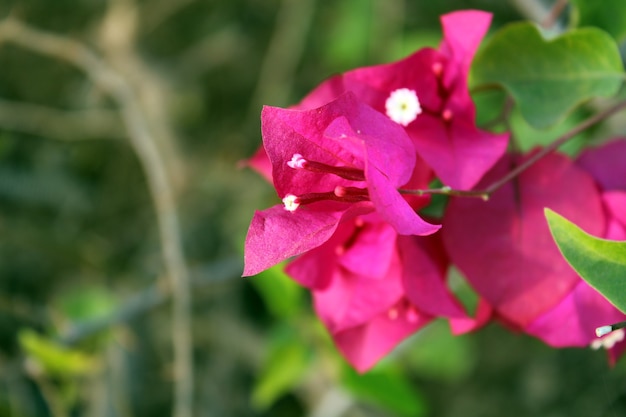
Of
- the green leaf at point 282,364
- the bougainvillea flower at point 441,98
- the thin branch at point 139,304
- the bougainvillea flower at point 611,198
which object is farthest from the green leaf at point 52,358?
the bougainvillea flower at point 611,198

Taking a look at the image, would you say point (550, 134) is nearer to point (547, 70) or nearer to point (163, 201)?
point (547, 70)

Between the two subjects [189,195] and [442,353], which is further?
[189,195]

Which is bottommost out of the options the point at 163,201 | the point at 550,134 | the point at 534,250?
the point at 534,250

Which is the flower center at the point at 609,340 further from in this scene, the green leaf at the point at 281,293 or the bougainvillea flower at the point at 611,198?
the green leaf at the point at 281,293

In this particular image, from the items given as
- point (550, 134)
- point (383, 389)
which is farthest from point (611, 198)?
point (383, 389)

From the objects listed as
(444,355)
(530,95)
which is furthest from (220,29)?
(530,95)

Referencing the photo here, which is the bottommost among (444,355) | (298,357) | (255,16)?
(444,355)

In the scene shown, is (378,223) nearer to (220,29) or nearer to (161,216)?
(161,216)
